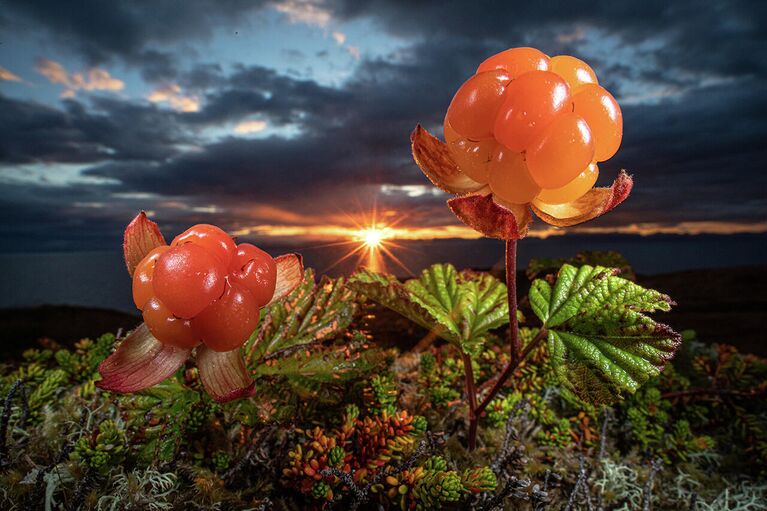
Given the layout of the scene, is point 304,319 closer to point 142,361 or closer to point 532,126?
point 142,361

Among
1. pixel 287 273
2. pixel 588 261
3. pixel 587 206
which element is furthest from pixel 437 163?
pixel 588 261

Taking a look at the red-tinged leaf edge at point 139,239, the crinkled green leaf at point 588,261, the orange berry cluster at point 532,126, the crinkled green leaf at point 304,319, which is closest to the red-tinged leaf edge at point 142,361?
the red-tinged leaf edge at point 139,239

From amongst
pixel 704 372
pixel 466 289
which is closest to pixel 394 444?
pixel 466 289

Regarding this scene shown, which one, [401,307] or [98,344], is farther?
[98,344]

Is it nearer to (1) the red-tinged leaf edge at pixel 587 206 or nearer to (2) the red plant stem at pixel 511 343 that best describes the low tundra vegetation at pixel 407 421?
(2) the red plant stem at pixel 511 343

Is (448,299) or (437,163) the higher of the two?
(437,163)

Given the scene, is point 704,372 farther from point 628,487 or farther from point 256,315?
point 256,315

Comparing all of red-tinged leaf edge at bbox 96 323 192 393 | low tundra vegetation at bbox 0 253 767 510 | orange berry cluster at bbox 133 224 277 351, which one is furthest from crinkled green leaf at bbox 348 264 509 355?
red-tinged leaf edge at bbox 96 323 192 393

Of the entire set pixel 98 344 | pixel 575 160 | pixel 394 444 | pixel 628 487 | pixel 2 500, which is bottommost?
pixel 628 487
